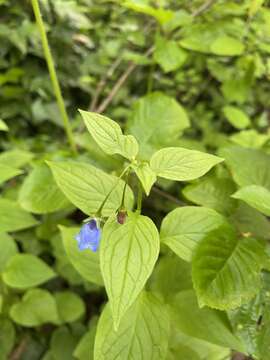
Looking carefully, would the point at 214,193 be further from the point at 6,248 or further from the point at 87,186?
the point at 6,248

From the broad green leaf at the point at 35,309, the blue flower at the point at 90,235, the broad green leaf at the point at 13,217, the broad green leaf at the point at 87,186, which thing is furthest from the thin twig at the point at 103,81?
the blue flower at the point at 90,235

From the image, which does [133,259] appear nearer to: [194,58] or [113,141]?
[113,141]

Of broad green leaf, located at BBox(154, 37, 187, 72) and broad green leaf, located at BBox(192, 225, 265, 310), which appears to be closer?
broad green leaf, located at BBox(192, 225, 265, 310)

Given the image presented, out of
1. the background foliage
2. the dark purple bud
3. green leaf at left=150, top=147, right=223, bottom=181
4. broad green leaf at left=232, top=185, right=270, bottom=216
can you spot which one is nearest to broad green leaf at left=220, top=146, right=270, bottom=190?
the background foliage

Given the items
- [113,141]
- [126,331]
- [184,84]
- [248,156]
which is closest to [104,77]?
[184,84]

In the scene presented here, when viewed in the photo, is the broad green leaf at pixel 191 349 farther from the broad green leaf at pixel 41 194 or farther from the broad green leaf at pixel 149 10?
the broad green leaf at pixel 149 10

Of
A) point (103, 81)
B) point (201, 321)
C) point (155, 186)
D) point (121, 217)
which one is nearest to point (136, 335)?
point (201, 321)

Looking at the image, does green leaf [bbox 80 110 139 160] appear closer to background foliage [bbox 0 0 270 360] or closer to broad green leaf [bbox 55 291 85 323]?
background foliage [bbox 0 0 270 360]
